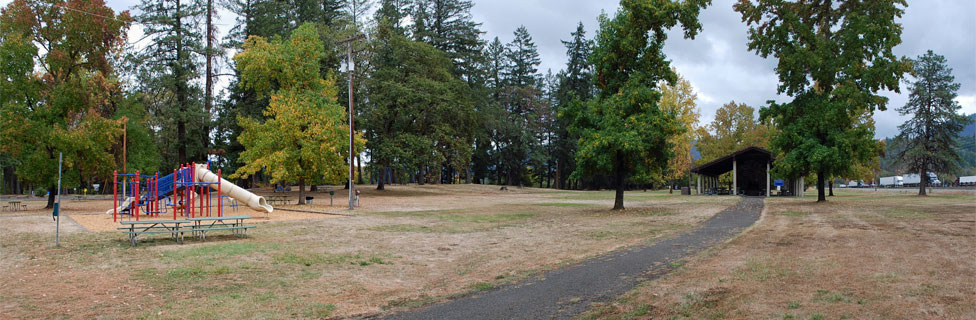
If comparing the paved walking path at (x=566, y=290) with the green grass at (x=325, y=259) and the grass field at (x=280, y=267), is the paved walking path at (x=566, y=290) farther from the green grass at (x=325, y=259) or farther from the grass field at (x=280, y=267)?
the green grass at (x=325, y=259)

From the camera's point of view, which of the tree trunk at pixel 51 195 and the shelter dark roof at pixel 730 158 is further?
the shelter dark roof at pixel 730 158

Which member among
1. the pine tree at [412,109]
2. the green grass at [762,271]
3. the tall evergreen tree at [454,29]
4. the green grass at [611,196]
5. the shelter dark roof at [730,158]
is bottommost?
the green grass at [611,196]

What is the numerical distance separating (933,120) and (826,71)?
20369 mm

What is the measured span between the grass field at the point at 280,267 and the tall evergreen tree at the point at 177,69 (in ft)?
82.2

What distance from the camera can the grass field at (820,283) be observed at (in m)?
5.48

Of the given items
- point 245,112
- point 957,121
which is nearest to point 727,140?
point 957,121

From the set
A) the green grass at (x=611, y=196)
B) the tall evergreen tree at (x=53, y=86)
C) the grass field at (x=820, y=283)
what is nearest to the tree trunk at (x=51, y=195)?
Answer: the tall evergreen tree at (x=53, y=86)

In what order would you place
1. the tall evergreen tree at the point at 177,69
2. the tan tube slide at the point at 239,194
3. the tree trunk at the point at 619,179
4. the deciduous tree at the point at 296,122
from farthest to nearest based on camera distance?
the tall evergreen tree at the point at 177,69
the deciduous tree at the point at 296,122
the tree trunk at the point at 619,179
the tan tube slide at the point at 239,194

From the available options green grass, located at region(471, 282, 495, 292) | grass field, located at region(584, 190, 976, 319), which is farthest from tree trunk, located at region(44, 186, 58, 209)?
grass field, located at region(584, 190, 976, 319)

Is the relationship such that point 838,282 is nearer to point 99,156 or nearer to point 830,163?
point 830,163

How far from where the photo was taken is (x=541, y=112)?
69.2 metres

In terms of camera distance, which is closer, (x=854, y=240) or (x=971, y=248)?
(x=971, y=248)

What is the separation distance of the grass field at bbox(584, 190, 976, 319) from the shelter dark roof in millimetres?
32217

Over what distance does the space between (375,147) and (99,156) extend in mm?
19940
